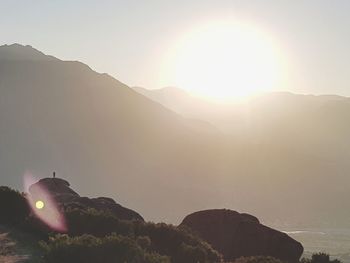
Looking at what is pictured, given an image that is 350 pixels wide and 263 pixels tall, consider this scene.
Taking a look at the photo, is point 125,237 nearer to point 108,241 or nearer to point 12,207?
point 108,241

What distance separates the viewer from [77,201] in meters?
34.6

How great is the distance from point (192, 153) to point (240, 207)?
104 ft

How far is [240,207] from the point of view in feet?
571

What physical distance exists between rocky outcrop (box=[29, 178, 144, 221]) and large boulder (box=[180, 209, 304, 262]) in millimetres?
4012

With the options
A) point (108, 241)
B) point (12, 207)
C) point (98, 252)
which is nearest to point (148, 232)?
point (12, 207)

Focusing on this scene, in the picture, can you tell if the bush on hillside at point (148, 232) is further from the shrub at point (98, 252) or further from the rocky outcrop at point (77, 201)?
the shrub at point (98, 252)

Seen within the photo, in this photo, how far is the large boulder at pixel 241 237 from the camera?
27.0 m

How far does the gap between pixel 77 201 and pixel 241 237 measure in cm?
1100

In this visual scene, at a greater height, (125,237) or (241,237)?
(125,237)

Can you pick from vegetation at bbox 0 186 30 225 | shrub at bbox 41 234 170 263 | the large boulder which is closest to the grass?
vegetation at bbox 0 186 30 225

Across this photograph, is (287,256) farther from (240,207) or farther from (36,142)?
(36,142)

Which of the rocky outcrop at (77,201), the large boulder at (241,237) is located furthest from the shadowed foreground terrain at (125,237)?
the rocky outcrop at (77,201)

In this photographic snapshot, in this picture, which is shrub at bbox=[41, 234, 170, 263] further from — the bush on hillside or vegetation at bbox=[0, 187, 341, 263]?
the bush on hillside

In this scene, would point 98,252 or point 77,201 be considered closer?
point 98,252
